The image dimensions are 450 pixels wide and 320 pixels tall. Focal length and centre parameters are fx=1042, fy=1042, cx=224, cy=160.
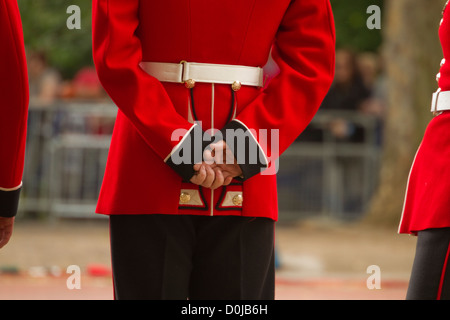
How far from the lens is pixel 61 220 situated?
1273cm

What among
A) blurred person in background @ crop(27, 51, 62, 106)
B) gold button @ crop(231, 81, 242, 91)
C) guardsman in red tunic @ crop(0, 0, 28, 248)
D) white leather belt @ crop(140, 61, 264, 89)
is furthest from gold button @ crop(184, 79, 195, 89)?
blurred person in background @ crop(27, 51, 62, 106)

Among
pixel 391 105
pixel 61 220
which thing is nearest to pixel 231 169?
pixel 61 220

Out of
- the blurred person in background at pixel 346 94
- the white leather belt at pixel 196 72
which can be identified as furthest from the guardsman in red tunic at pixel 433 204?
the blurred person in background at pixel 346 94

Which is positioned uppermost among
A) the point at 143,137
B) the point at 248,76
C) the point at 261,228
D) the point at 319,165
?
the point at 319,165

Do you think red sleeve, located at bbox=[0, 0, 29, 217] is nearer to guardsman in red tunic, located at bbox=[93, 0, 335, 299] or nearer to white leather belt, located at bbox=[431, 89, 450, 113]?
guardsman in red tunic, located at bbox=[93, 0, 335, 299]

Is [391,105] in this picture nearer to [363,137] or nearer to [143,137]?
[363,137]

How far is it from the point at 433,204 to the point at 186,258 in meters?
0.91

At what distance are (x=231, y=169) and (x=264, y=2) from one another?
23.1 inches

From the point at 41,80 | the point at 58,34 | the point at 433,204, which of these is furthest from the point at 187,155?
the point at 58,34

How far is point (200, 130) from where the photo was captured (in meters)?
3.40

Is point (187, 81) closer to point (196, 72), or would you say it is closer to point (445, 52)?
point (196, 72)

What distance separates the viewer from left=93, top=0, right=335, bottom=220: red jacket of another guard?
338cm
